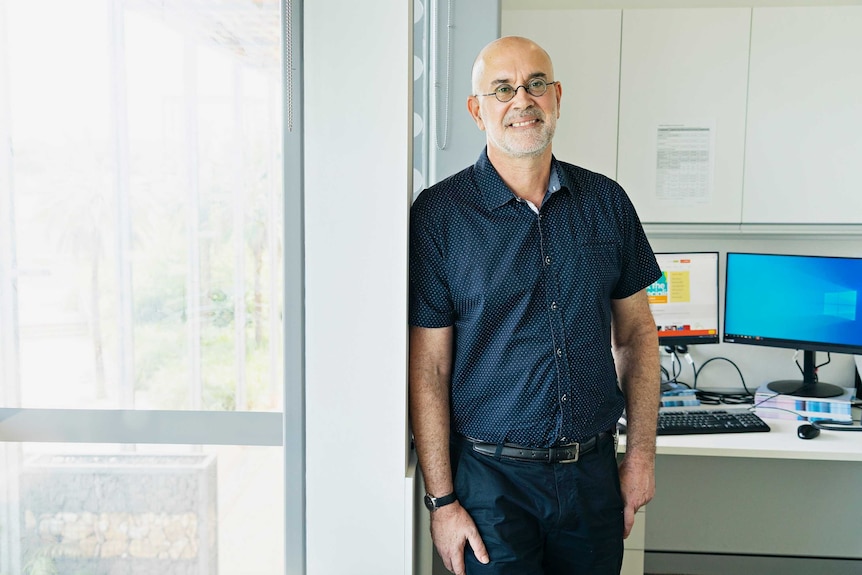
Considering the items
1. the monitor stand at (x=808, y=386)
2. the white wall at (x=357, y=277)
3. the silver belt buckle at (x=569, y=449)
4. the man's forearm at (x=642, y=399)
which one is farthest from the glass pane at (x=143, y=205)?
the monitor stand at (x=808, y=386)

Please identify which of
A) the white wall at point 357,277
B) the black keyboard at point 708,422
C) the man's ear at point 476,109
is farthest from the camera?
the black keyboard at point 708,422

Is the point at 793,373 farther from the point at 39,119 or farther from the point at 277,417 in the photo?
the point at 39,119

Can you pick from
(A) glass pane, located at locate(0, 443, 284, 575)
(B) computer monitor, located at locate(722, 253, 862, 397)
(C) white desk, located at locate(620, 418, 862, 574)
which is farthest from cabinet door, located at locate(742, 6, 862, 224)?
(A) glass pane, located at locate(0, 443, 284, 575)

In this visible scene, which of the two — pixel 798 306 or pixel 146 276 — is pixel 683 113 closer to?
pixel 798 306

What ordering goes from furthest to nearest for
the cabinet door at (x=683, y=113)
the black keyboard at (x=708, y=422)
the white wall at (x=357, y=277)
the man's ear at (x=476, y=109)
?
1. the cabinet door at (x=683, y=113)
2. the black keyboard at (x=708, y=422)
3. the man's ear at (x=476, y=109)
4. the white wall at (x=357, y=277)

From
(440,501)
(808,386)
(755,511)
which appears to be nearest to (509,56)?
(440,501)

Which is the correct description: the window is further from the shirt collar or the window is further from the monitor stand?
the monitor stand

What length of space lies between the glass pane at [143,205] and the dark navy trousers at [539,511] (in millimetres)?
520

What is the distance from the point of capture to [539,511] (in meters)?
1.51

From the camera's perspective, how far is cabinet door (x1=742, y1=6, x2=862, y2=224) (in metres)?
2.62

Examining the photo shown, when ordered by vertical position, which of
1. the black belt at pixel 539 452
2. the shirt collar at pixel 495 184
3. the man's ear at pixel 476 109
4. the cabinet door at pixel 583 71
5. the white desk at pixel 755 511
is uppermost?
→ the cabinet door at pixel 583 71

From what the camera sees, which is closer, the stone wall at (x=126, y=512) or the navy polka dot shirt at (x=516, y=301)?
the navy polka dot shirt at (x=516, y=301)

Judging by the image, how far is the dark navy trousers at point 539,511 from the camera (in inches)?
59.0

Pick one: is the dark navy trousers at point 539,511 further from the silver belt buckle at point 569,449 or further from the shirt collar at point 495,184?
the shirt collar at point 495,184
